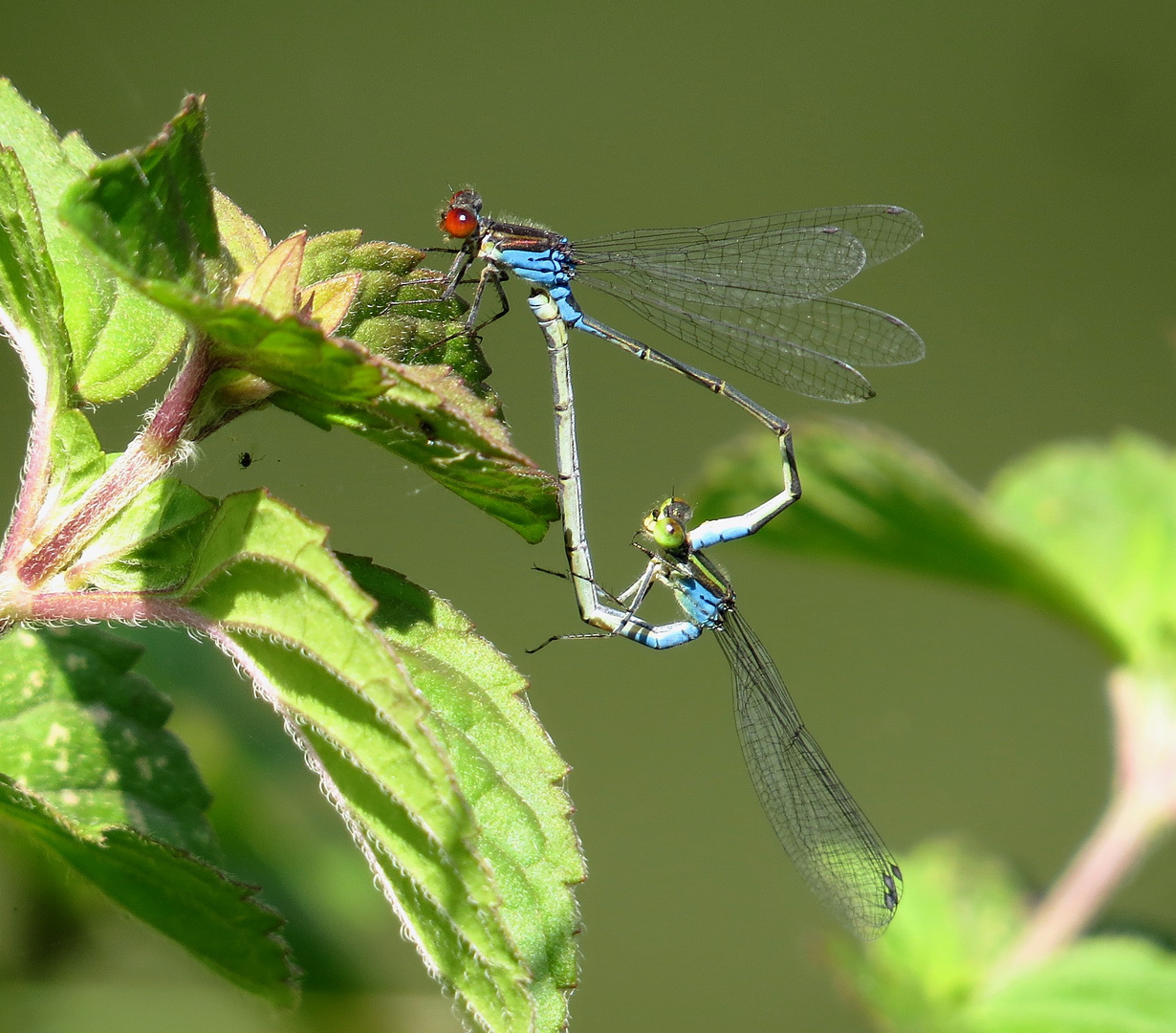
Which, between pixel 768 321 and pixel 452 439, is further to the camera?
pixel 768 321

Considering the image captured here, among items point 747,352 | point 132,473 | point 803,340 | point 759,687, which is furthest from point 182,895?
point 803,340

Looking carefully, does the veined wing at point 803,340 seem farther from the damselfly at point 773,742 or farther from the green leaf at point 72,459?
the green leaf at point 72,459

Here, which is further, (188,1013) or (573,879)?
(188,1013)

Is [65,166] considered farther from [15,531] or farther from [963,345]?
[963,345]

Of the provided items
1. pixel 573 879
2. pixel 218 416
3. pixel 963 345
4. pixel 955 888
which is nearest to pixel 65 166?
pixel 218 416

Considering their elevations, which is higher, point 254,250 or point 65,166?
point 65,166

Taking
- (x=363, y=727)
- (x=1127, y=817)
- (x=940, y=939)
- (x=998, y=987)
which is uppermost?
(x=363, y=727)

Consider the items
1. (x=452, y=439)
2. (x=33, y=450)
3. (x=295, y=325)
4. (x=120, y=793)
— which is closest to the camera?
(x=295, y=325)

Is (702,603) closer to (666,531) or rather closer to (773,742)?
(666,531)
